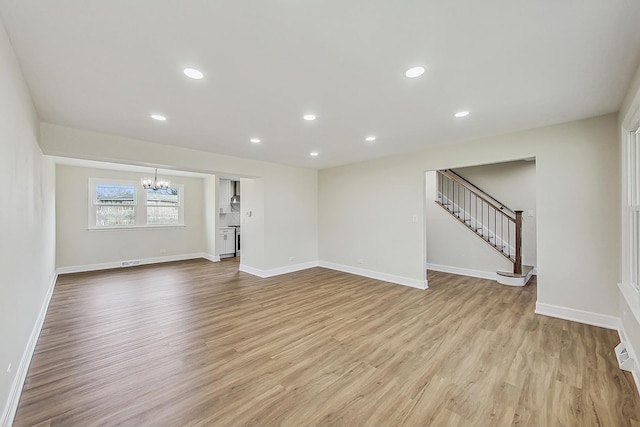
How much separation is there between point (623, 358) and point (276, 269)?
514cm

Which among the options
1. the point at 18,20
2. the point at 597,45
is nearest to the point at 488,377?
the point at 597,45

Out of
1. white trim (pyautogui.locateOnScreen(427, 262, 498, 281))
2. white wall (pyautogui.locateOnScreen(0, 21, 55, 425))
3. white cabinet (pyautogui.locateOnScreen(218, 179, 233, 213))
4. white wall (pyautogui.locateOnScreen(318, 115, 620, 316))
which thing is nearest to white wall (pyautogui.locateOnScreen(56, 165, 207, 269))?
white cabinet (pyautogui.locateOnScreen(218, 179, 233, 213))

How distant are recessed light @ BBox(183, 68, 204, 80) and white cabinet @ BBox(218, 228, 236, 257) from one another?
6.18 m

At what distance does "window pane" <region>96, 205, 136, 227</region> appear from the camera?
664 centimetres

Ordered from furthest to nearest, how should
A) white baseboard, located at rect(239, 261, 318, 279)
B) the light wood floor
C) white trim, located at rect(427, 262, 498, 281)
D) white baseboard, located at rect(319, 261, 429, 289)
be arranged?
white baseboard, located at rect(239, 261, 318, 279) < white trim, located at rect(427, 262, 498, 281) < white baseboard, located at rect(319, 261, 429, 289) < the light wood floor

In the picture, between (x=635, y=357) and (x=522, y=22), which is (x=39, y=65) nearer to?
(x=522, y=22)

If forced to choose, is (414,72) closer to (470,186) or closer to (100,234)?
(470,186)

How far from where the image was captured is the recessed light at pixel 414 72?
6.84 feet

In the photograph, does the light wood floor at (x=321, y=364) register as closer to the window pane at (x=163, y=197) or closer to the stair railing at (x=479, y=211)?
the stair railing at (x=479, y=211)

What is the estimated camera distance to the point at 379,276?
551 centimetres

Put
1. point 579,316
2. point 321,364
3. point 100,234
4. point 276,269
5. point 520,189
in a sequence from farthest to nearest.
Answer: point 100,234
point 520,189
point 276,269
point 579,316
point 321,364

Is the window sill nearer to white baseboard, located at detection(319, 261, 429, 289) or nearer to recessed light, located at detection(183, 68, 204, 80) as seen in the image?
white baseboard, located at detection(319, 261, 429, 289)

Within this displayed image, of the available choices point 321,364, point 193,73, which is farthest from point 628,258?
point 193,73

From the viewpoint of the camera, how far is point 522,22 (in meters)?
1.59
